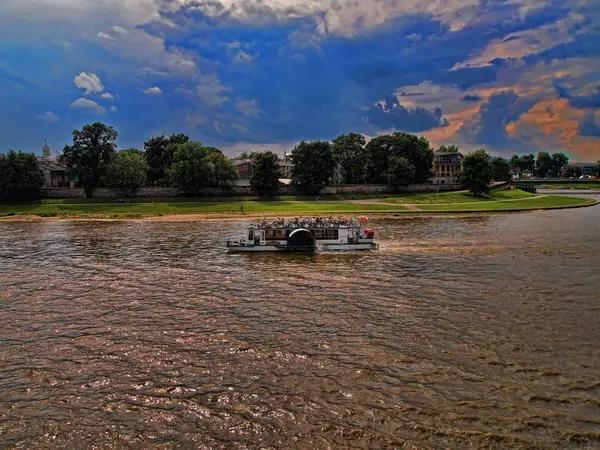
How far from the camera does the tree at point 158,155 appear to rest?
5856 inches

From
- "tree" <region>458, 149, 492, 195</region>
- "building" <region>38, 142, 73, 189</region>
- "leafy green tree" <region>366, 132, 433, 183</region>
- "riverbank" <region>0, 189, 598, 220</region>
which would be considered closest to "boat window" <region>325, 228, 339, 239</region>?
"riverbank" <region>0, 189, 598, 220</region>

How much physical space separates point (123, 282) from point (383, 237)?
35462 millimetres

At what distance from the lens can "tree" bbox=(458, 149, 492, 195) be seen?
127750mm

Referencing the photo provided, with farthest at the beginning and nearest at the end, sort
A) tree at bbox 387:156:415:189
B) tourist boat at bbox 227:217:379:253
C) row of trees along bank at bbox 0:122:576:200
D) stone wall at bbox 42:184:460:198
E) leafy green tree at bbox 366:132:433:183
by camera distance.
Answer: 1. leafy green tree at bbox 366:132:433:183
2. tree at bbox 387:156:415:189
3. stone wall at bbox 42:184:460:198
4. row of trees along bank at bbox 0:122:576:200
5. tourist boat at bbox 227:217:379:253

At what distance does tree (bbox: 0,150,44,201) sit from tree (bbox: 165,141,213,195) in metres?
32.7

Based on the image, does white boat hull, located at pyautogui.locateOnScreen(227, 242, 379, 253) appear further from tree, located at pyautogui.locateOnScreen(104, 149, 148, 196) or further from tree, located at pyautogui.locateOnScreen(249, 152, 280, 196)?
tree, located at pyautogui.locateOnScreen(104, 149, 148, 196)

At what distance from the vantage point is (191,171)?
4749 inches

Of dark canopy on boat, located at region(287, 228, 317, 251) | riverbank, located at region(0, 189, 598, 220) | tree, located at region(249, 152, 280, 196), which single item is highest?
tree, located at region(249, 152, 280, 196)

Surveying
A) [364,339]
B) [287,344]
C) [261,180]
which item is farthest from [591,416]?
[261,180]

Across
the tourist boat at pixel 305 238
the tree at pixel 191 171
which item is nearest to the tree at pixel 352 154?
the tree at pixel 191 171

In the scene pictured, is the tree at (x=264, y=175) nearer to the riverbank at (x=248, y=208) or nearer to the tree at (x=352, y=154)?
the riverbank at (x=248, y=208)

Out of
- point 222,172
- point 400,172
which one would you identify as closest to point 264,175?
point 222,172

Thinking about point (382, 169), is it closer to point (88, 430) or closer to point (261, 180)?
point (261, 180)

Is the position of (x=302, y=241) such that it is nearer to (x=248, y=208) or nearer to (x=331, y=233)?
(x=331, y=233)
